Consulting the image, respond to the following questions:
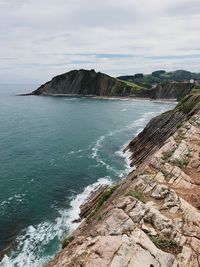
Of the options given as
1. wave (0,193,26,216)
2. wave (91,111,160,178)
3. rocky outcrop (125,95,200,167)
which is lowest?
wave (0,193,26,216)

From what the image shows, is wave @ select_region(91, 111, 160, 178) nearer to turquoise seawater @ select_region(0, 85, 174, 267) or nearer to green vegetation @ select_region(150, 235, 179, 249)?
turquoise seawater @ select_region(0, 85, 174, 267)

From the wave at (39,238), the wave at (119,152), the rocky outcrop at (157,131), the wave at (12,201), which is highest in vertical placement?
the rocky outcrop at (157,131)

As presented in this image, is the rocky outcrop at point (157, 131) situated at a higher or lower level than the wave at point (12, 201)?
higher

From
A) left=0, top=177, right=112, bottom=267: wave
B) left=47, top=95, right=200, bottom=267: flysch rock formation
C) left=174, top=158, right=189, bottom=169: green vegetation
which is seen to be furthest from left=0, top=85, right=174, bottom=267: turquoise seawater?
left=174, top=158, right=189, bottom=169: green vegetation

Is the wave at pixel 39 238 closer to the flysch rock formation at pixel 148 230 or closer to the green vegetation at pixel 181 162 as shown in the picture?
the flysch rock formation at pixel 148 230

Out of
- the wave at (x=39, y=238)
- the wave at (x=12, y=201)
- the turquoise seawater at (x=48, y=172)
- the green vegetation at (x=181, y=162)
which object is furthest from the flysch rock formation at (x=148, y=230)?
the wave at (x=12, y=201)

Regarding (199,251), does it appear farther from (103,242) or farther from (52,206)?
(52,206)
